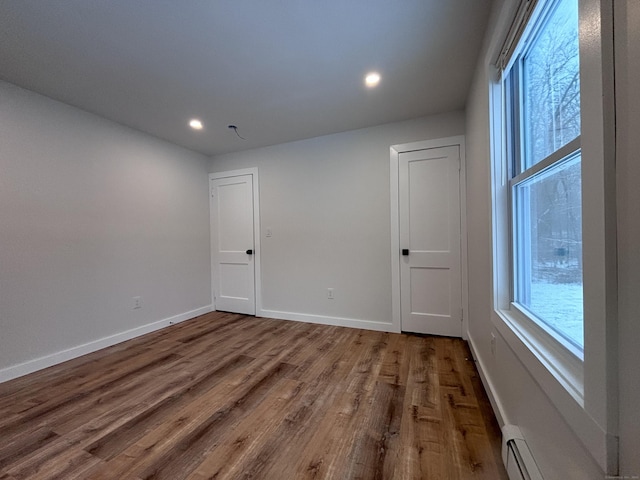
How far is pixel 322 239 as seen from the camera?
326 cm

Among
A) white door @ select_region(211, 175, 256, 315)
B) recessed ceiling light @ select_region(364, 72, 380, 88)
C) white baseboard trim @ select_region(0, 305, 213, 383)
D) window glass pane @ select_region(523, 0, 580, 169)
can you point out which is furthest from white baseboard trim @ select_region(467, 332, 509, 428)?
white baseboard trim @ select_region(0, 305, 213, 383)

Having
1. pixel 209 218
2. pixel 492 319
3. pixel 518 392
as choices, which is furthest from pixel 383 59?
pixel 209 218

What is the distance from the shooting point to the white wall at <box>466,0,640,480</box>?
52 cm

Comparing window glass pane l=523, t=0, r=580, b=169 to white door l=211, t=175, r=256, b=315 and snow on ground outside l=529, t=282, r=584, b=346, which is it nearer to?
snow on ground outside l=529, t=282, r=584, b=346

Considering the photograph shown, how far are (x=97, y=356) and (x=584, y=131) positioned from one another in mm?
3666

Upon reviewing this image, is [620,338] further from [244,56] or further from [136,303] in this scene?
[136,303]

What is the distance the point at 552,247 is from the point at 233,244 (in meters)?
3.59

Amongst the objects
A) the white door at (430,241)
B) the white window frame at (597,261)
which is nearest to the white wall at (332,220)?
the white door at (430,241)

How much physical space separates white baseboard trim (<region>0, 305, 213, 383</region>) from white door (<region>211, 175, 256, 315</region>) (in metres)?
0.66

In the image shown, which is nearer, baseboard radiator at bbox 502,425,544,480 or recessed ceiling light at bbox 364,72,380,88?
baseboard radiator at bbox 502,425,544,480

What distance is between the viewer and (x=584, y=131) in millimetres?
666

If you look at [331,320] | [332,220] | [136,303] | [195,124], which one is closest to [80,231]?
[136,303]

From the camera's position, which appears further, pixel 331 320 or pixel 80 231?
pixel 331 320

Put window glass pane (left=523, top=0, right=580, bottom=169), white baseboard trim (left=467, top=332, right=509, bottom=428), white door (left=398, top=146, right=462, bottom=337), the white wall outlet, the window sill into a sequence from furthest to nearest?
the white wall outlet, white door (left=398, top=146, right=462, bottom=337), white baseboard trim (left=467, top=332, right=509, bottom=428), window glass pane (left=523, top=0, right=580, bottom=169), the window sill
